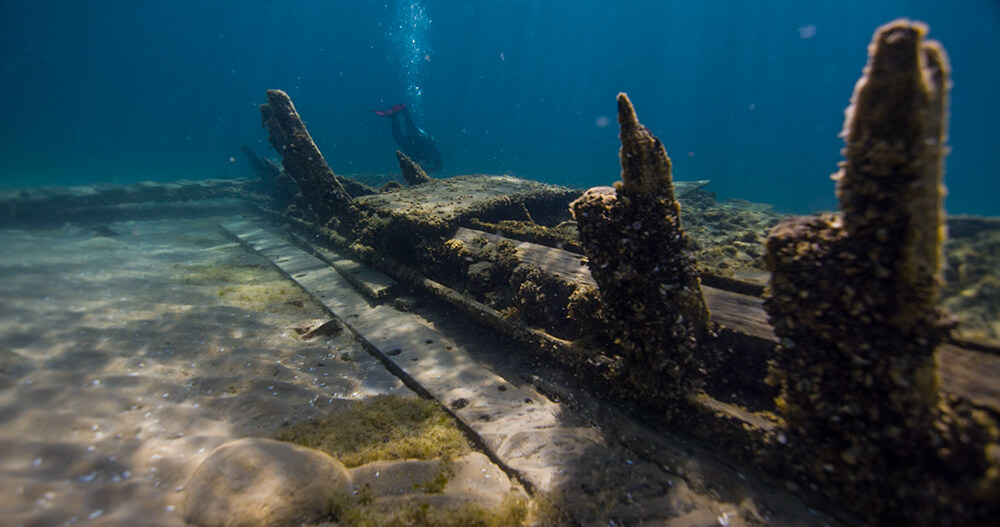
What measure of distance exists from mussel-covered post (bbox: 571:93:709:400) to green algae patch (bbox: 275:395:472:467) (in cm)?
202

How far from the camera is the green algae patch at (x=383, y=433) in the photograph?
344 centimetres

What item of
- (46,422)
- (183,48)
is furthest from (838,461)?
(183,48)

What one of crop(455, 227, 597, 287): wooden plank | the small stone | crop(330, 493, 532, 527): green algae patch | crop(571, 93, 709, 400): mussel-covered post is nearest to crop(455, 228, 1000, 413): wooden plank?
crop(455, 227, 597, 287): wooden plank

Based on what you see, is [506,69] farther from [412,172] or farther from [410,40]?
[412,172]

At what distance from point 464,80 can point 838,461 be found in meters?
159

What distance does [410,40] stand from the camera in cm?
14312

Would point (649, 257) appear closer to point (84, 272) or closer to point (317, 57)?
point (84, 272)

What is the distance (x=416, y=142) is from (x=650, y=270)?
19.2 meters

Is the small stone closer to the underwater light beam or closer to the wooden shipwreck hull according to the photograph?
the wooden shipwreck hull

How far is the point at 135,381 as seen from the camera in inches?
157

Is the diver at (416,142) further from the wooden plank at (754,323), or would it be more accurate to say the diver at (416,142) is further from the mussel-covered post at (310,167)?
the wooden plank at (754,323)

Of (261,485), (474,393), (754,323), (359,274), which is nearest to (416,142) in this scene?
(359,274)

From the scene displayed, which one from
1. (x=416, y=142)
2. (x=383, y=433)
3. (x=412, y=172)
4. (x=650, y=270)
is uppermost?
(x=416, y=142)

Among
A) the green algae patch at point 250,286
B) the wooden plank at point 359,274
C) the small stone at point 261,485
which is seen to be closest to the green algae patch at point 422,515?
the small stone at point 261,485
